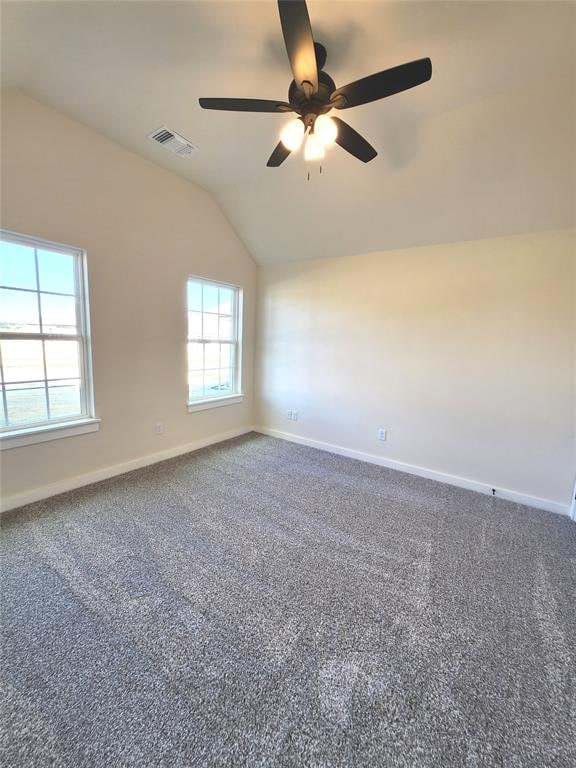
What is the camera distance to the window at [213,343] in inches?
141

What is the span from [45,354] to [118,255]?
3.46ft

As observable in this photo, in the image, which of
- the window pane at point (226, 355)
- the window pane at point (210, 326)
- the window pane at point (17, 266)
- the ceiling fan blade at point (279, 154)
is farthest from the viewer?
the window pane at point (226, 355)

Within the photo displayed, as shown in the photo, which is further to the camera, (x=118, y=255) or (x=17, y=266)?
(x=118, y=255)

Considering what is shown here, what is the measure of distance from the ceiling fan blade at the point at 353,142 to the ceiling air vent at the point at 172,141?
1470 millimetres

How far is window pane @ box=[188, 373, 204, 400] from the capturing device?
3.63m

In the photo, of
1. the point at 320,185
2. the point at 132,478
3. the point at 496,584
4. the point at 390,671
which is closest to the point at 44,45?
the point at 320,185

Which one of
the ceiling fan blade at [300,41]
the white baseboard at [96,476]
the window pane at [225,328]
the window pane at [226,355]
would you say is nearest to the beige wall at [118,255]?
the white baseboard at [96,476]

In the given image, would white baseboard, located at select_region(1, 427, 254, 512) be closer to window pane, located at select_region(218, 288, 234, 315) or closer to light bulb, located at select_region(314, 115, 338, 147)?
window pane, located at select_region(218, 288, 234, 315)

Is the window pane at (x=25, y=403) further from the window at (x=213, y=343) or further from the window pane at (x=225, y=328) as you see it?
the window pane at (x=225, y=328)

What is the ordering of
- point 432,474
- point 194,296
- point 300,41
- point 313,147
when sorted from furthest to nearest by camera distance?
1. point 194,296
2. point 432,474
3. point 313,147
4. point 300,41

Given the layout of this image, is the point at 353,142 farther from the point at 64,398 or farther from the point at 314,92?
the point at 64,398

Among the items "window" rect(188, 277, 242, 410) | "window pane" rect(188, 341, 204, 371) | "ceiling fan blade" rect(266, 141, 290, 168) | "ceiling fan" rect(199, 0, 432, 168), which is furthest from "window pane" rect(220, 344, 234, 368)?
"ceiling fan" rect(199, 0, 432, 168)

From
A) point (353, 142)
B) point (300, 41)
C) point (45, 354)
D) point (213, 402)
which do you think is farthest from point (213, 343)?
point (300, 41)

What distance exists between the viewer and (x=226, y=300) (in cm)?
396
